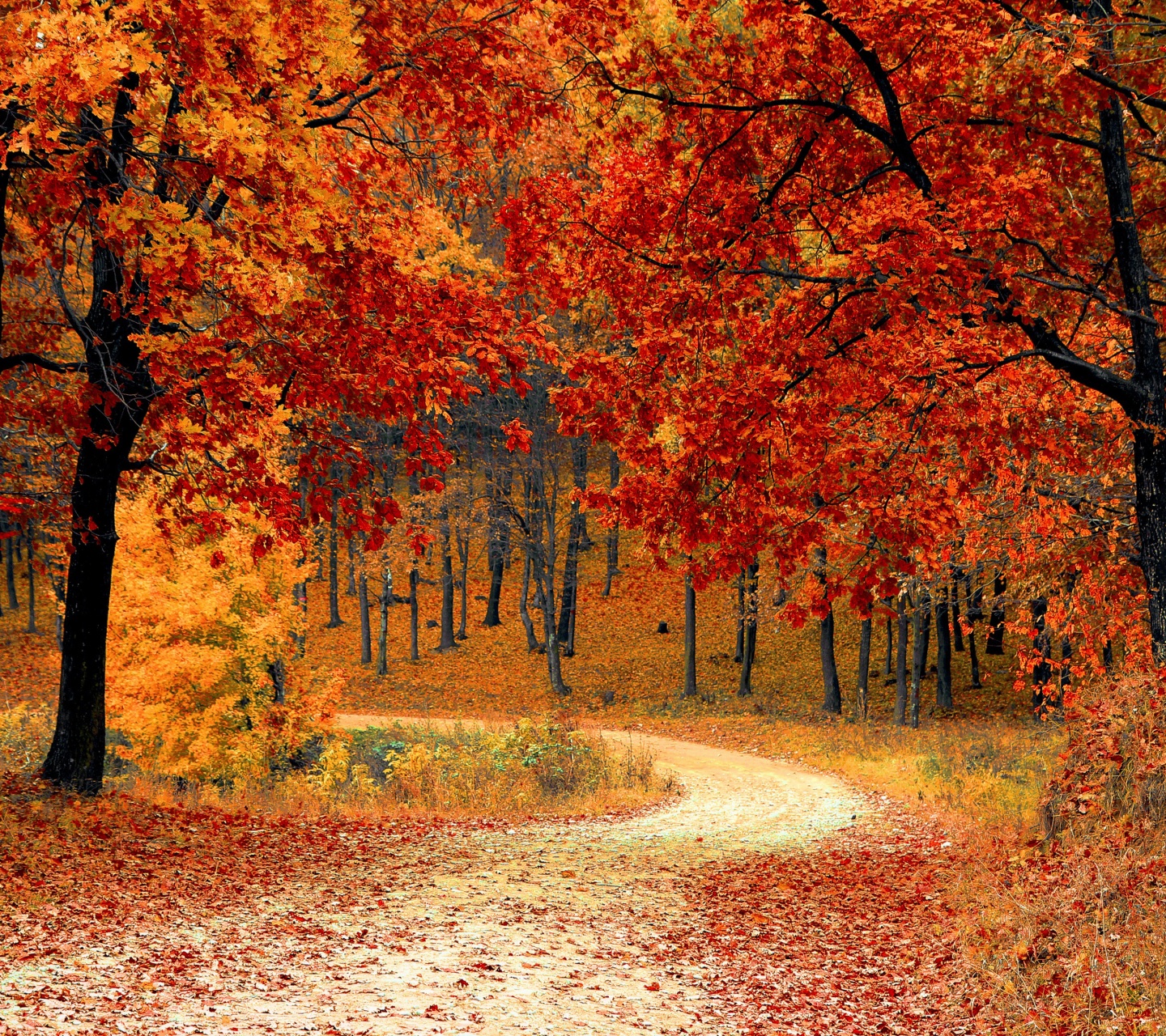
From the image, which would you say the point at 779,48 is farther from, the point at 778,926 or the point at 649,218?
the point at 778,926

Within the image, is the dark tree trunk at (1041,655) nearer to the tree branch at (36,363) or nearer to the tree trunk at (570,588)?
the tree branch at (36,363)

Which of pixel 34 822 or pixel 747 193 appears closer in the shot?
pixel 747 193

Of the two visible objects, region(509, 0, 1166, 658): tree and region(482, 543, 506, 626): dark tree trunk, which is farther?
region(482, 543, 506, 626): dark tree trunk

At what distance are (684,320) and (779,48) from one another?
246 cm

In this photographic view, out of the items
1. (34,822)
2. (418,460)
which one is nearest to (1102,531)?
(418,460)

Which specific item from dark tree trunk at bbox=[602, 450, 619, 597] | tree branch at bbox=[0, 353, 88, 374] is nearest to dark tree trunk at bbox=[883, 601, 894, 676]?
dark tree trunk at bbox=[602, 450, 619, 597]

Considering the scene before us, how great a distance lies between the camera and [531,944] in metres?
7.44

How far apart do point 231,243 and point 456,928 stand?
18.4 ft

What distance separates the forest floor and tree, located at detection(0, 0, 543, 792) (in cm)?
298

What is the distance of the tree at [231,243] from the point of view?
6.21m

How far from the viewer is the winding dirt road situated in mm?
5777

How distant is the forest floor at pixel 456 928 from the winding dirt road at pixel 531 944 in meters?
0.03

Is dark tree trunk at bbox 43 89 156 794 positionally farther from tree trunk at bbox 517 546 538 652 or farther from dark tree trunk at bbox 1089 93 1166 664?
tree trunk at bbox 517 546 538 652

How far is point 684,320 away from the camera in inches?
329
